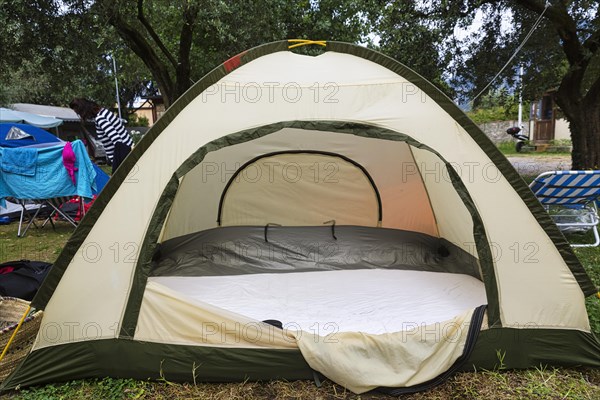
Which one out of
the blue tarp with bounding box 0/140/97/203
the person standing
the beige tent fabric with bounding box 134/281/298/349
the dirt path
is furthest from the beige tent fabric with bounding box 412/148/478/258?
the dirt path

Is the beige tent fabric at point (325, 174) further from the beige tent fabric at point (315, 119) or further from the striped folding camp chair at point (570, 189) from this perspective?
the beige tent fabric at point (315, 119)

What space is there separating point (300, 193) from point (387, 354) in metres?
2.12

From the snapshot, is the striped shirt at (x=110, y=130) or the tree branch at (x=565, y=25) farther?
the tree branch at (x=565, y=25)

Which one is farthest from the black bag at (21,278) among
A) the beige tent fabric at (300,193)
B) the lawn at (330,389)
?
the beige tent fabric at (300,193)

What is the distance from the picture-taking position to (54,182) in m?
5.08

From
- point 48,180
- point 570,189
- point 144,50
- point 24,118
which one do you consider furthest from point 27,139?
point 570,189

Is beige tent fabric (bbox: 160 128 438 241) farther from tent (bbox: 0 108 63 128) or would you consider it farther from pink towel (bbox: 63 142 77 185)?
tent (bbox: 0 108 63 128)

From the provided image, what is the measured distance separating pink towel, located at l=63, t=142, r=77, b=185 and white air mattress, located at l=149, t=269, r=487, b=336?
2.51 meters

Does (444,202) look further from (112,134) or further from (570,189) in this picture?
(112,134)

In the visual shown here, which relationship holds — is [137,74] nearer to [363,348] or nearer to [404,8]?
[404,8]

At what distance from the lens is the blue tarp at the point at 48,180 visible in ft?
16.6

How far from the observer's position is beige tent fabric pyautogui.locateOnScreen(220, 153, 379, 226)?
162 inches

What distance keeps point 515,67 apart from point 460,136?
7.16 metres

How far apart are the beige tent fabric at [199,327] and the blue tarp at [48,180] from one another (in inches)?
132
